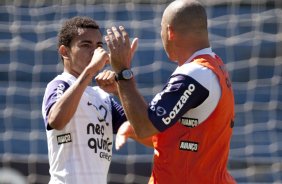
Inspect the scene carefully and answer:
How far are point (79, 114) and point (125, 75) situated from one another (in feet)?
2.16

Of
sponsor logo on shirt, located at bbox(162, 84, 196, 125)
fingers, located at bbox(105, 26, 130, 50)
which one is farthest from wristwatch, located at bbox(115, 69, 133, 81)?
sponsor logo on shirt, located at bbox(162, 84, 196, 125)

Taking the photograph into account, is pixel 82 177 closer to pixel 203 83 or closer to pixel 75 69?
pixel 75 69

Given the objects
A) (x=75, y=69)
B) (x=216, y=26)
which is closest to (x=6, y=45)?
(x=216, y=26)

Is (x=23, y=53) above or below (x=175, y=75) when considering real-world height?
below

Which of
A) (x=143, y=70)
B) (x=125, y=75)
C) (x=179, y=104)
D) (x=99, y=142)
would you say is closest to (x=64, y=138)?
(x=99, y=142)

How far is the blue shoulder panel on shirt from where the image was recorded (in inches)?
161

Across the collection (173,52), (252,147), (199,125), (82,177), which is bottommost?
(252,147)

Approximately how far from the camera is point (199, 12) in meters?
4.27

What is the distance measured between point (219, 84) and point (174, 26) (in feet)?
1.07

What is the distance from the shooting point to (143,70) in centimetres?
789

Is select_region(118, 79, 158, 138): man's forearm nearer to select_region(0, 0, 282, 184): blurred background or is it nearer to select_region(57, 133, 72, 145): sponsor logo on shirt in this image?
select_region(57, 133, 72, 145): sponsor logo on shirt

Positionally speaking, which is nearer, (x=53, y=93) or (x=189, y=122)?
(x=189, y=122)

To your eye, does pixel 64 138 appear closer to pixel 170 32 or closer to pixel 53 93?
pixel 53 93

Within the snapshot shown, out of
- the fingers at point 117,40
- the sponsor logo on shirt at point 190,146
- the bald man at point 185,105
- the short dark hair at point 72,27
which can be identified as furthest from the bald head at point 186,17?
the short dark hair at point 72,27
